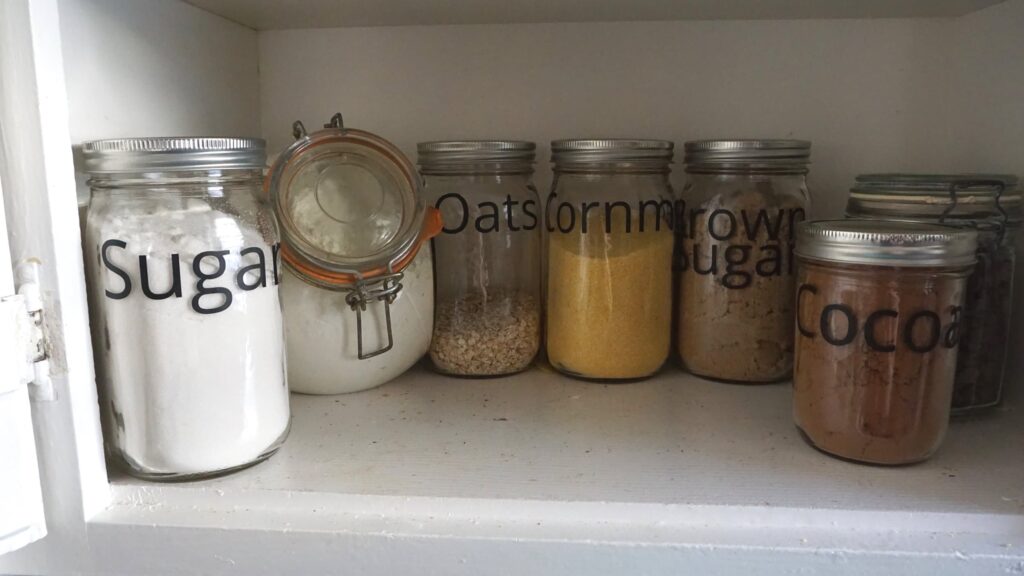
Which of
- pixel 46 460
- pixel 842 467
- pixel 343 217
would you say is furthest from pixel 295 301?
pixel 842 467

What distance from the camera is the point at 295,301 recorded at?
602 millimetres

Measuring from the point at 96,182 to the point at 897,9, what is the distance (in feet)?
2.17

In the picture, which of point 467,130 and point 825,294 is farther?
point 467,130

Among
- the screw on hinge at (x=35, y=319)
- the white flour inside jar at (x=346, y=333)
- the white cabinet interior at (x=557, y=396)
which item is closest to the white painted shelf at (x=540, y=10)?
the white cabinet interior at (x=557, y=396)

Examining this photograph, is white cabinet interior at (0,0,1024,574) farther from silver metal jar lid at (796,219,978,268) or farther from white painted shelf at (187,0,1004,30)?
silver metal jar lid at (796,219,978,268)

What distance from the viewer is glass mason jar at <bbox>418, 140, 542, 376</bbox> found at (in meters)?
0.67

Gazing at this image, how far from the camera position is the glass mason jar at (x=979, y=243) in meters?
0.55

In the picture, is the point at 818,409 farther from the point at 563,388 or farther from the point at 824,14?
the point at 824,14

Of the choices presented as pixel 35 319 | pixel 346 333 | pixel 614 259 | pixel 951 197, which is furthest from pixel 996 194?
pixel 35 319

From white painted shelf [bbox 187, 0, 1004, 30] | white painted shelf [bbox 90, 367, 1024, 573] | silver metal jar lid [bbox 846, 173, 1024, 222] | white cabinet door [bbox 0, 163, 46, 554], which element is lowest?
white painted shelf [bbox 90, 367, 1024, 573]

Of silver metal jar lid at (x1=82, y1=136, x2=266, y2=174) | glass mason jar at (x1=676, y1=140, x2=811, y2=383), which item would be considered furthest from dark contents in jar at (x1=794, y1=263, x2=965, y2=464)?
silver metal jar lid at (x1=82, y1=136, x2=266, y2=174)

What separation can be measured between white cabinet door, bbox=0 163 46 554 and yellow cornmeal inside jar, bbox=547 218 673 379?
0.41 metres

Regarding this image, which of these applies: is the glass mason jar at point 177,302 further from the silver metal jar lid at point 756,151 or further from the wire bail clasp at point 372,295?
the silver metal jar lid at point 756,151

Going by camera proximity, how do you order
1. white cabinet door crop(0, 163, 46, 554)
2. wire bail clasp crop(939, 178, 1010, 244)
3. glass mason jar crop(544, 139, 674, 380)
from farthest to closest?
glass mason jar crop(544, 139, 674, 380) < wire bail clasp crop(939, 178, 1010, 244) < white cabinet door crop(0, 163, 46, 554)
